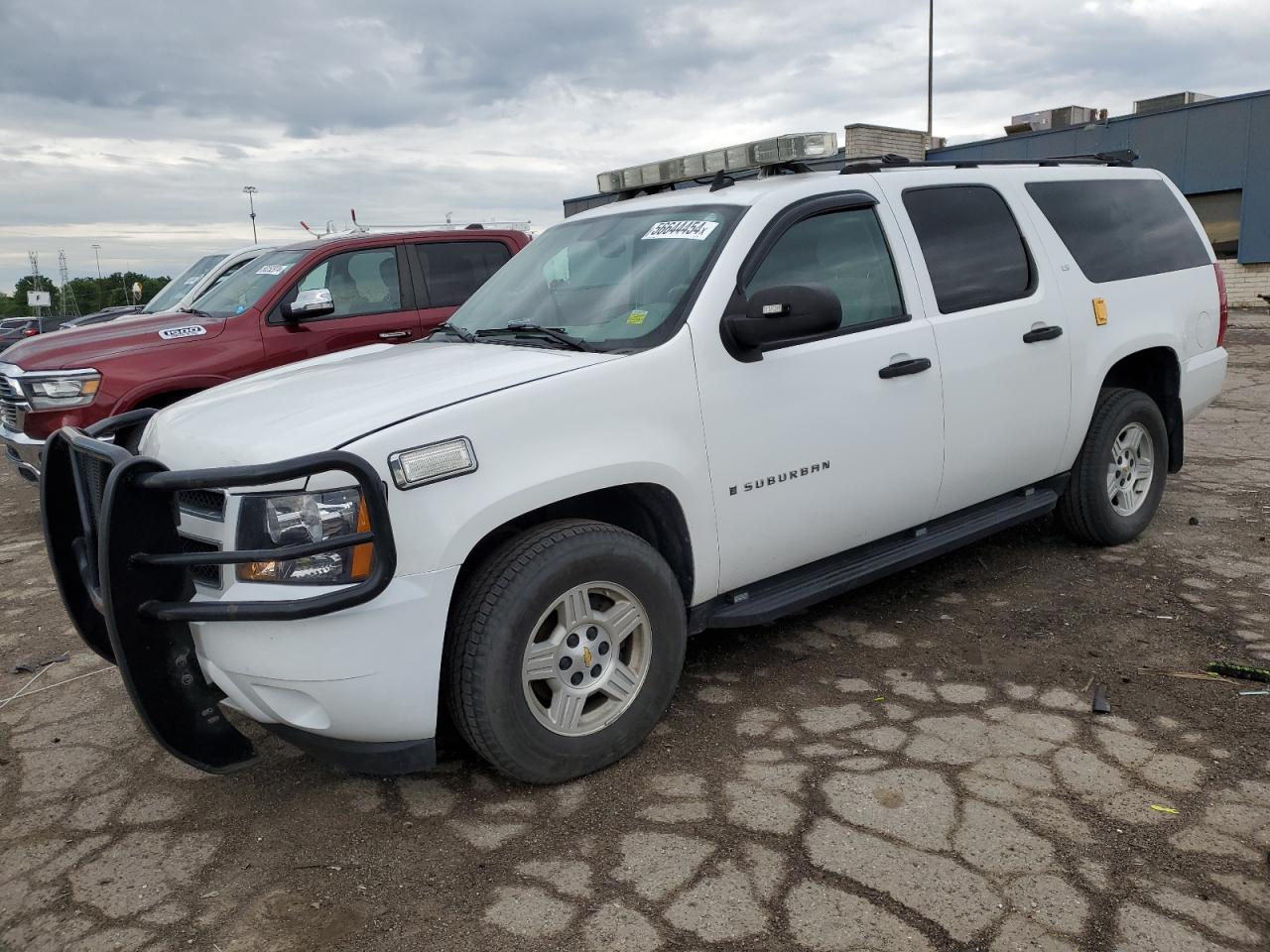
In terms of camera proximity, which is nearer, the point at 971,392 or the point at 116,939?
the point at 116,939

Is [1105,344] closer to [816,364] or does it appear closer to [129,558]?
[816,364]

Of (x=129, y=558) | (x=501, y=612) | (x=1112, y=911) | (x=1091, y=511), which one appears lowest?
(x=1112, y=911)

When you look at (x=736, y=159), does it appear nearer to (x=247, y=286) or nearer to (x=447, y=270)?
(x=447, y=270)

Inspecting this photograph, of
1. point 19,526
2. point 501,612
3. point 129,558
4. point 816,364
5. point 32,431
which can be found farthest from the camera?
point 19,526

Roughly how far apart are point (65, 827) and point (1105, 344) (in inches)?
179

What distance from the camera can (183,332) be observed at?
22.3ft

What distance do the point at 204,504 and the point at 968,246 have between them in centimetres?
314

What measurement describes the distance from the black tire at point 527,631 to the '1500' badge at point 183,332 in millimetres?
4638

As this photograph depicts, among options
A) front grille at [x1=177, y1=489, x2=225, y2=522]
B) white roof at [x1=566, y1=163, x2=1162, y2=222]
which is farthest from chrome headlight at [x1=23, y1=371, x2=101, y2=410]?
A: front grille at [x1=177, y1=489, x2=225, y2=522]

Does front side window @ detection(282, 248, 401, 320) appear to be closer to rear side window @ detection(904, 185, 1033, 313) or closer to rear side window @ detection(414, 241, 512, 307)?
rear side window @ detection(414, 241, 512, 307)

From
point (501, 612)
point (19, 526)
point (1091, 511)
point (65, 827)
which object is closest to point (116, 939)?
point (65, 827)

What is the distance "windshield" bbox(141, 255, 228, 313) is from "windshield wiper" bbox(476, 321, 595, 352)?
278 inches

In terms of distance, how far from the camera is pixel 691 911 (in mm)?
2564

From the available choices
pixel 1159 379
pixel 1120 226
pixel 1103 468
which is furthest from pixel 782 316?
pixel 1159 379
